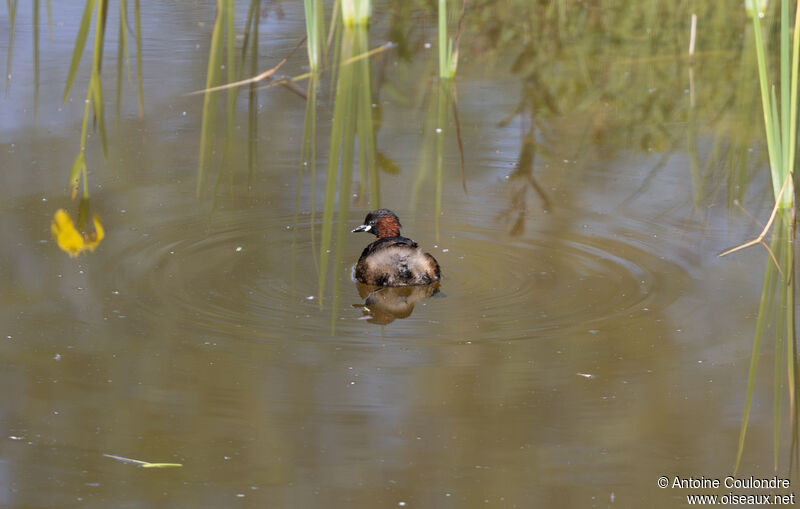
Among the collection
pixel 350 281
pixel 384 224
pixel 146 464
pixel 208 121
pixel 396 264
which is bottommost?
pixel 146 464

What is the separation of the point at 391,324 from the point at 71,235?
6.04 ft

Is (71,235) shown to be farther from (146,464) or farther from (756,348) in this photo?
(756,348)

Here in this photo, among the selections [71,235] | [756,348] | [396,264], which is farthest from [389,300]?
[71,235]

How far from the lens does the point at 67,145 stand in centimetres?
727

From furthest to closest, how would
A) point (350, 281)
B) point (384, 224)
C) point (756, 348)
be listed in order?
point (384, 224) < point (350, 281) < point (756, 348)

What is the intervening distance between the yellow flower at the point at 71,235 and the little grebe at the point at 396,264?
4.17 ft

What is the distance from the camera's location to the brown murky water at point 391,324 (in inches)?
151

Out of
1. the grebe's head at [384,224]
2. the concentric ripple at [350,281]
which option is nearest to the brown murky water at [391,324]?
the concentric ripple at [350,281]

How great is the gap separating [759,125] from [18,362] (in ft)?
16.6

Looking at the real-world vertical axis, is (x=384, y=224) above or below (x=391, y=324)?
above

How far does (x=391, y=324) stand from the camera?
4977 mm

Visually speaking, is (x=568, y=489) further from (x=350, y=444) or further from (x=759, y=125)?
(x=759, y=125)

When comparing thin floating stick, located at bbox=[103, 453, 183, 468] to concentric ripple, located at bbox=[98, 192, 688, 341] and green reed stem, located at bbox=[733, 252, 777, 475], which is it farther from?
green reed stem, located at bbox=[733, 252, 777, 475]

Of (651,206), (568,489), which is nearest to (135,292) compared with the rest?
(568,489)
